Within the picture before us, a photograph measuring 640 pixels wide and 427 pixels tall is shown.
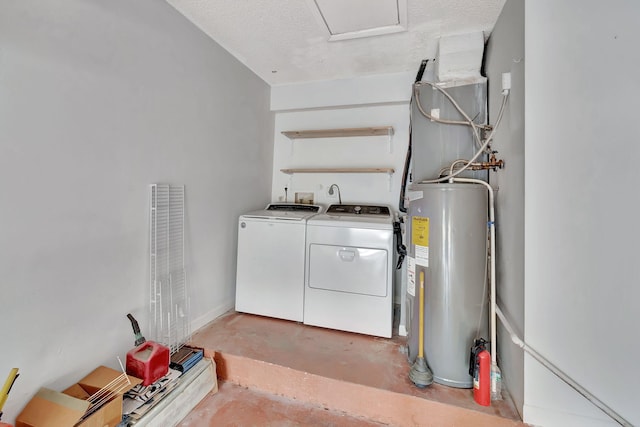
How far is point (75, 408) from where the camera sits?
106cm

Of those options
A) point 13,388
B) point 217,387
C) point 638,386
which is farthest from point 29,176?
point 638,386

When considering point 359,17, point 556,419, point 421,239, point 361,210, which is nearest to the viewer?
point 556,419

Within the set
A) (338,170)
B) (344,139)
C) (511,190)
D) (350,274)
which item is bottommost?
(350,274)

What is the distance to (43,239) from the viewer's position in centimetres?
116

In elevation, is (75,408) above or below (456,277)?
below

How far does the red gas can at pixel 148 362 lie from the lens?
4.56 ft

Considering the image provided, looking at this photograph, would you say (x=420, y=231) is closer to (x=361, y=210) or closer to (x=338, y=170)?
(x=361, y=210)

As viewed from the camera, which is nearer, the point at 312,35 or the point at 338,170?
the point at 312,35

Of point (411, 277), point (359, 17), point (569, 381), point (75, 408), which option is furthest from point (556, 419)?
point (359, 17)

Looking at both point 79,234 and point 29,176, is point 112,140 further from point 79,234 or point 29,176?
point 79,234

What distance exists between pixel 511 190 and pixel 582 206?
347 mm

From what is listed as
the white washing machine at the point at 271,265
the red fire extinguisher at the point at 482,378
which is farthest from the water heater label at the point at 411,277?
the white washing machine at the point at 271,265

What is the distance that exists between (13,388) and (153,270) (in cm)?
72

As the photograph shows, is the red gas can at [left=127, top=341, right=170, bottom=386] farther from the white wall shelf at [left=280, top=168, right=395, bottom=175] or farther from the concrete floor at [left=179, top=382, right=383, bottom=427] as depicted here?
the white wall shelf at [left=280, top=168, right=395, bottom=175]
